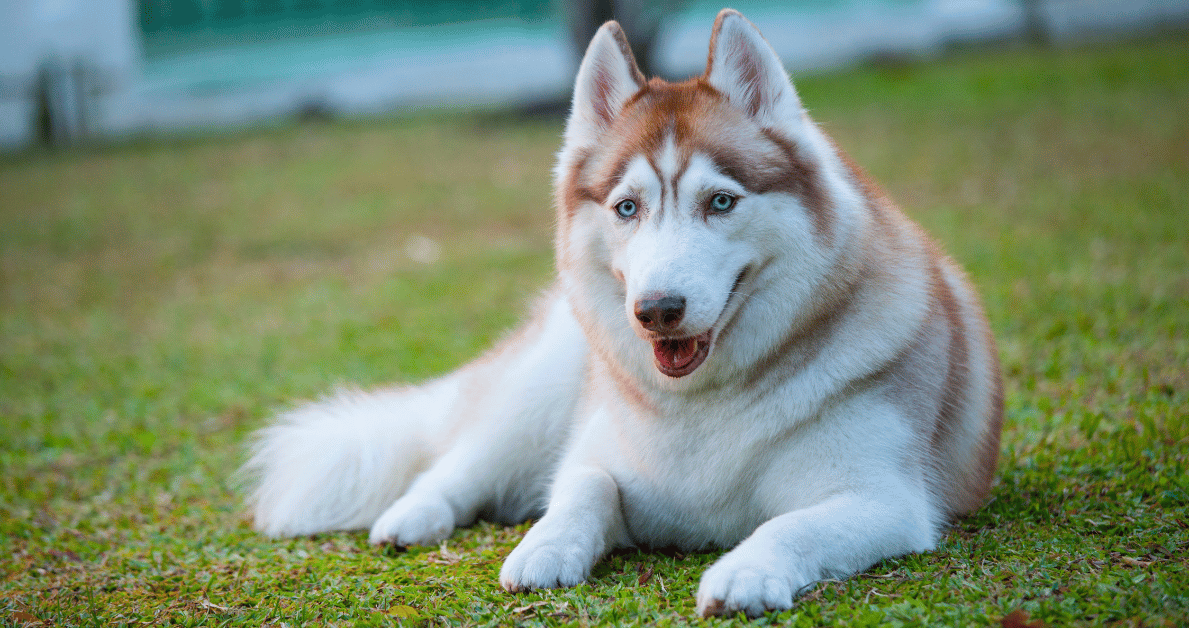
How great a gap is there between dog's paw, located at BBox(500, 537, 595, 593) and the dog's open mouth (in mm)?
609

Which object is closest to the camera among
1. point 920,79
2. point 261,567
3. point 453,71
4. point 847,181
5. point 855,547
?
point 855,547

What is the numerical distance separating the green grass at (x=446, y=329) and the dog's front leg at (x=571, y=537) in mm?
83

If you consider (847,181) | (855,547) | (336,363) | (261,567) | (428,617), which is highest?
(847,181)

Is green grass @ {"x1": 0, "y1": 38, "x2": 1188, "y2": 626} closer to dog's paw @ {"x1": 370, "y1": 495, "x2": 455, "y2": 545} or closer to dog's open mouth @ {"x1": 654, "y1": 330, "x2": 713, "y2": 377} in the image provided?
dog's paw @ {"x1": 370, "y1": 495, "x2": 455, "y2": 545}

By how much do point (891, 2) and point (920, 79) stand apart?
3282mm

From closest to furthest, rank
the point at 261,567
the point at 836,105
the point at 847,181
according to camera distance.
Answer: the point at 847,181
the point at 261,567
the point at 836,105

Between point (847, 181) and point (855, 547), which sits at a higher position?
point (847, 181)

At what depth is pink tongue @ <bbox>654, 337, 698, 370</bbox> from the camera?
2.65 m

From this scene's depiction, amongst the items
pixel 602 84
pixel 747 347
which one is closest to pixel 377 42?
pixel 602 84

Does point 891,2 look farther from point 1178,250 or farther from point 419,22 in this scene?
point 1178,250

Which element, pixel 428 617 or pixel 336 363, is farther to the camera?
pixel 336 363

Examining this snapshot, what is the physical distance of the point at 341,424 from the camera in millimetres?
3949

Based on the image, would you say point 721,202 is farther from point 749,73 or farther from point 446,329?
point 446,329

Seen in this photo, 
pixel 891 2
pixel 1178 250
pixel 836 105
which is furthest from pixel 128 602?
pixel 891 2
